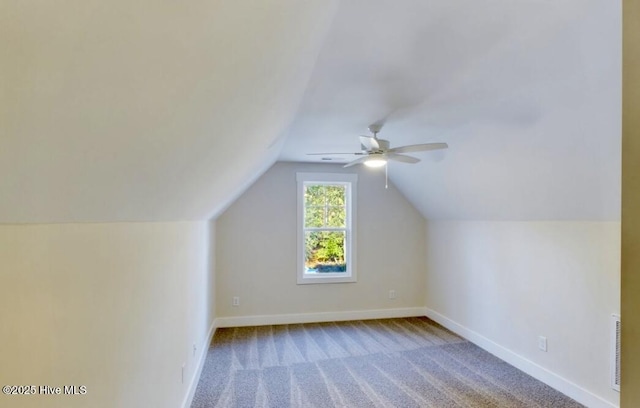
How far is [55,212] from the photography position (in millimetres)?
931

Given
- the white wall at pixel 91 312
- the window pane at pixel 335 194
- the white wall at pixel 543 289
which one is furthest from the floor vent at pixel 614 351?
the window pane at pixel 335 194

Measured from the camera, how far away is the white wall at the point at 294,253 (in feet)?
15.8

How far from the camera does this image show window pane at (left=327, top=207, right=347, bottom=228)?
5.24 m

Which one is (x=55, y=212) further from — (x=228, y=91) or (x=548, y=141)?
(x=548, y=141)

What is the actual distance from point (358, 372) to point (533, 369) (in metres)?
1.66

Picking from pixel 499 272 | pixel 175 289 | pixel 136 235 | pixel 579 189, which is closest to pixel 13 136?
pixel 136 235

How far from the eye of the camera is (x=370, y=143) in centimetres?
295

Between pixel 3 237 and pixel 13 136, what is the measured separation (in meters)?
0.27

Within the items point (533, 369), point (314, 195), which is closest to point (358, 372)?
point (533, 369)

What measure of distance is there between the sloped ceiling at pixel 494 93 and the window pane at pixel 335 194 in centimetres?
164

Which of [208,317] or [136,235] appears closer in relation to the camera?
[136,235]

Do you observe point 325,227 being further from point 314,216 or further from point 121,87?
point 121,87

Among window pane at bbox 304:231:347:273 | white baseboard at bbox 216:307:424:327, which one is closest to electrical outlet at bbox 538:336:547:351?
white baseboard at bbox 216:307:424:327

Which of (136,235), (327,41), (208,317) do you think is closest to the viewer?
(136,235)
